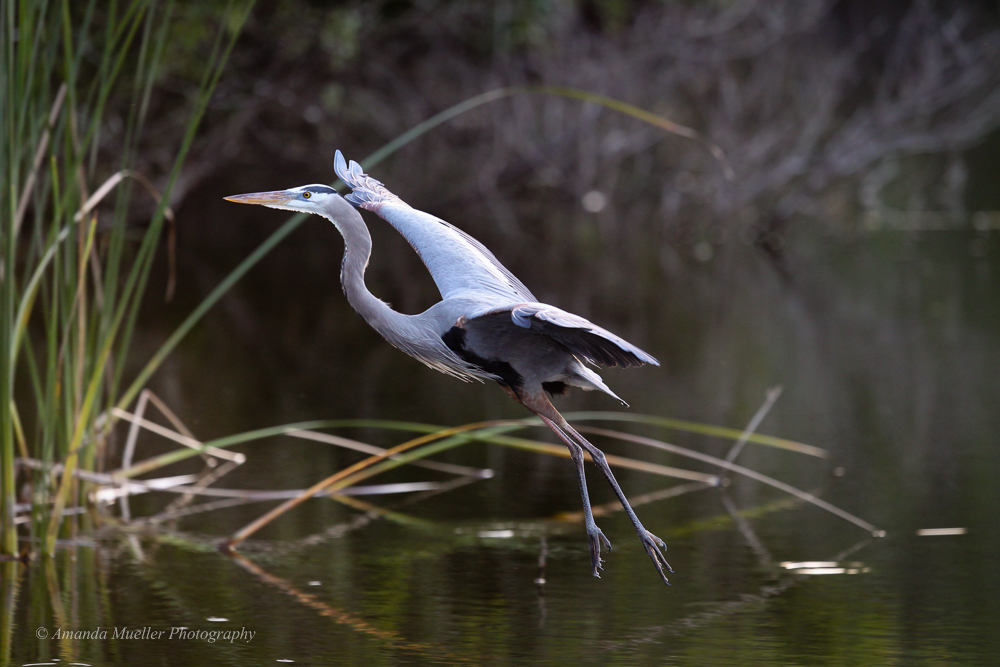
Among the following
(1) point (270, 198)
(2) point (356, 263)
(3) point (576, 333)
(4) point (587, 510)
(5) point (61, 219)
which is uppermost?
(5) point (61, 219)

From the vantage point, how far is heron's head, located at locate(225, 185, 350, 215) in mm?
2520

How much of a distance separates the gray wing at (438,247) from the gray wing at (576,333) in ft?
0.42

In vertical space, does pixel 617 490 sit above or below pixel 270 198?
below

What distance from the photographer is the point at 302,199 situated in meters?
2.56

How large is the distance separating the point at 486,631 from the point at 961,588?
1.82 metres

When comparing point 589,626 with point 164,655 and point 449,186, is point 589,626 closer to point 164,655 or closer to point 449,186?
point 164,655

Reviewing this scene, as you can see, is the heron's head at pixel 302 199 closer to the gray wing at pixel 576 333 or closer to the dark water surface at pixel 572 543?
the gray wing at pixel 576 333

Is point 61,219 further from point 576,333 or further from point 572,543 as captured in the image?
point 576,333

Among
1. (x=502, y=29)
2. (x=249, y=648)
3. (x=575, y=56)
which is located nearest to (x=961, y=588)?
(x=249, y=648)

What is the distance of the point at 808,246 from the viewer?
16.0 m

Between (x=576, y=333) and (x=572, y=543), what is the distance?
276 centimetres

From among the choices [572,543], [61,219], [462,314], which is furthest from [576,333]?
[572,543]

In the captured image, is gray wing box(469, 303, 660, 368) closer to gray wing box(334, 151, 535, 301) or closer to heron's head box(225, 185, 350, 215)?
gray wing box(334, 151, 535, 301)

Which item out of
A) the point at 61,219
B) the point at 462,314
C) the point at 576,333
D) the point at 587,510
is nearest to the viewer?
the point at 576,333
